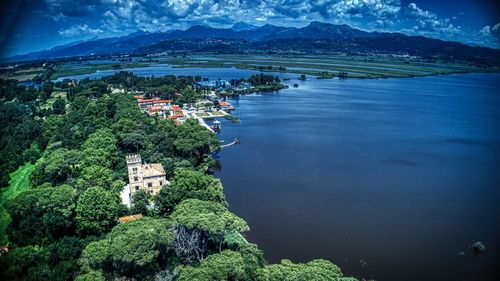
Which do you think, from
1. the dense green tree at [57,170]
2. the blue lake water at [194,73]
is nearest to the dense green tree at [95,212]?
the dense green tree at [57,170]

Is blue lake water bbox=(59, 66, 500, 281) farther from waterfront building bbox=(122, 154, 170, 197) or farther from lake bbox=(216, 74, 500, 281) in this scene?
waterfront building bbox=(122, 154, 170, 197)

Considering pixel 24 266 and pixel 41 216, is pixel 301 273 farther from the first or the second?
pixel 41 216

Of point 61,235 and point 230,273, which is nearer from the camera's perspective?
point 230,273

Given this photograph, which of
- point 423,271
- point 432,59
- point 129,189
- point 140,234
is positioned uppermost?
point 432,59

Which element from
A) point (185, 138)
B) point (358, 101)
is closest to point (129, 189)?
point (185, 138)

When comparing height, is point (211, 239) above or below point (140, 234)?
below

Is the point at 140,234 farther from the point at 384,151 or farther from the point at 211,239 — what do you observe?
the point at 384,151
